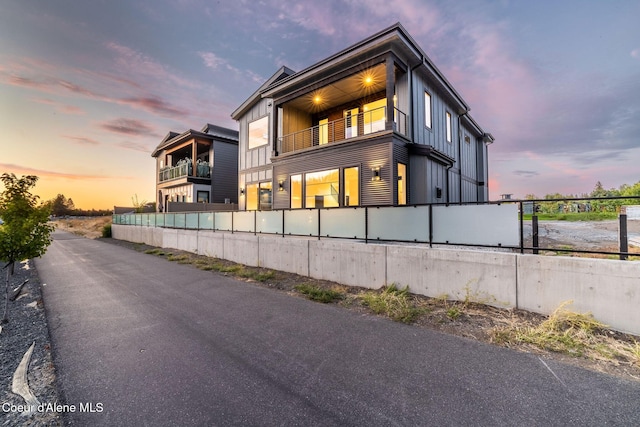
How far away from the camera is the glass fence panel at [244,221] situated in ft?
33.8

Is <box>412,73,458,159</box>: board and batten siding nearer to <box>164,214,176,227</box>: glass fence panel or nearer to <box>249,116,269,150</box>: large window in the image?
<box>249,116,269,150</box>: large window

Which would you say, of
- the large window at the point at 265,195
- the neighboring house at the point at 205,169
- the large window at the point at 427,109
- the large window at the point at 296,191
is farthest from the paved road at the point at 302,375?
the neighboring house at the point at 205,169

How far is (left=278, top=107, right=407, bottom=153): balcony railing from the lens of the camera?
11.0 meters

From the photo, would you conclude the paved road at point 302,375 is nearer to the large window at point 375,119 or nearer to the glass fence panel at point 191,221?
the large window at point 375,119

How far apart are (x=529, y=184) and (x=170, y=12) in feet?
129

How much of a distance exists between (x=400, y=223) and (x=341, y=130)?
904cm

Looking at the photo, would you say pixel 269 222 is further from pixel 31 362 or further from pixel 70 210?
pixel 70 210

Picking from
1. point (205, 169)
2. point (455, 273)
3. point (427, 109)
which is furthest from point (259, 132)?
point (455, 273)

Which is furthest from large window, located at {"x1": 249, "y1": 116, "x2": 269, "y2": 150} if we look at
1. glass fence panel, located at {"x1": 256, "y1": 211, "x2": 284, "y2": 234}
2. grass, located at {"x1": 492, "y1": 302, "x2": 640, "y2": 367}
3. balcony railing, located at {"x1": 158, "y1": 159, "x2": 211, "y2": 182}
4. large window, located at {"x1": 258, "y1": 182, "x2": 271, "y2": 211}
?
grass, located at {"x1": 492, "y1": 302, "x2": 640, "y2": 367}

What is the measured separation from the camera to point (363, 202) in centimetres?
1055

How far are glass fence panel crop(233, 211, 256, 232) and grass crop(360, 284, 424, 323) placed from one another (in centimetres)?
608

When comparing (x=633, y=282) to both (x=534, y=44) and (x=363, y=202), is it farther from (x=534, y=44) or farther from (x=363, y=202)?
(x=534, y=44)

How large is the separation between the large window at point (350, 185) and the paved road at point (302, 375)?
6483 mm

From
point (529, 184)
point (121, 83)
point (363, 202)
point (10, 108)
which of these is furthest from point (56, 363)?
point (529, 184)
